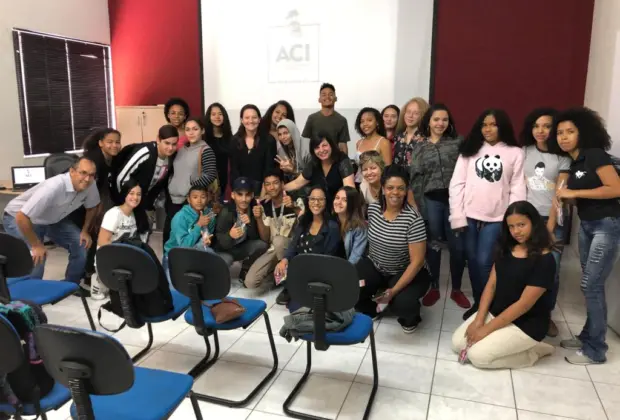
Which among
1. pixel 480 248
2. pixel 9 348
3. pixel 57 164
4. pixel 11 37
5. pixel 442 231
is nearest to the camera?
pixel 9 348

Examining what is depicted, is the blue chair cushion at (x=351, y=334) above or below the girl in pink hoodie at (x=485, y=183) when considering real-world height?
below

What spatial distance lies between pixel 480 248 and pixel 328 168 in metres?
1.27

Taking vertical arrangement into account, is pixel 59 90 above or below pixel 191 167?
above

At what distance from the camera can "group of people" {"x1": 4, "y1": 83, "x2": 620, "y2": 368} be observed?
2.75 m

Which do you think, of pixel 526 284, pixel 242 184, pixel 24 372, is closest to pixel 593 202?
pixel 526 284

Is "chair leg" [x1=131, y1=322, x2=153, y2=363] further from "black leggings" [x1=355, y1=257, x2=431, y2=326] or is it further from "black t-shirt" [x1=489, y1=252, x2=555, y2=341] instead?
"black t-shirt" [x1=489, y1=252, x2=555, y2=341]

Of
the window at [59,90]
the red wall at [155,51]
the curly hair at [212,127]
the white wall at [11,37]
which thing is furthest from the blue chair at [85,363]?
the red wall at [155,51]

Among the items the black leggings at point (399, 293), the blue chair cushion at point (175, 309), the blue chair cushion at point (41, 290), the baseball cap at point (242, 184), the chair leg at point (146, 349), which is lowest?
the chair leg at point (146, 349)

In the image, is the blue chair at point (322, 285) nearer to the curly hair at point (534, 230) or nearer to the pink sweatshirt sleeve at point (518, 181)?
the curly hair at point (534, 230)

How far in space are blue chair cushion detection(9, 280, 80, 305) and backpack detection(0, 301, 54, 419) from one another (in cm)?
106

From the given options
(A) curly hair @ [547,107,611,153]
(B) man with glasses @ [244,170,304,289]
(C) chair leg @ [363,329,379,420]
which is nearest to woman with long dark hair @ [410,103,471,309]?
(A) curly hair @ [547,107,611,153]

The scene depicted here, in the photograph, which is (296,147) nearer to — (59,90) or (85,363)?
(85,363)

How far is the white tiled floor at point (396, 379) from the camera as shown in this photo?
239 cm

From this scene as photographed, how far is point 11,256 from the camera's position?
2572 millimetres
